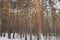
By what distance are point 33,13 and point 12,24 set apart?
3.16 feet

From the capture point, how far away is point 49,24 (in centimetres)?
507

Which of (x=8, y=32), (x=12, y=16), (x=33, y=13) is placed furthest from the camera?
(x=8, y=32)

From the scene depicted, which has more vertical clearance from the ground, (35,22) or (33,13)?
(33,13)

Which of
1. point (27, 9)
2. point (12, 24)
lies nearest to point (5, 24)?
point (12, 24)

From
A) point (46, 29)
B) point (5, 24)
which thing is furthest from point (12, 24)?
point (46, 29)

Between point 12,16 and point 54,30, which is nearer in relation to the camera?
point 12,16

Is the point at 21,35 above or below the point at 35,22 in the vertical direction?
below

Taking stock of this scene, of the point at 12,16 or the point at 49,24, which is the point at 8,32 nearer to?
the point at 12,16

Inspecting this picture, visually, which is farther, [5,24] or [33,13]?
[5,24]

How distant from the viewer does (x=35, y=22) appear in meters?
4.61

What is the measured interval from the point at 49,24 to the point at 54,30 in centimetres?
39

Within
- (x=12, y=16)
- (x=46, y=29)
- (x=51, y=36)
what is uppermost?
(x=12, y=16)

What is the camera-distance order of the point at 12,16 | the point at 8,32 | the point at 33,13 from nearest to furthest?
the point at 33,13
the point at 12,16
the point at 8,32

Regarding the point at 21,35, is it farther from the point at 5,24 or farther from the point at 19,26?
the point at 5,24
